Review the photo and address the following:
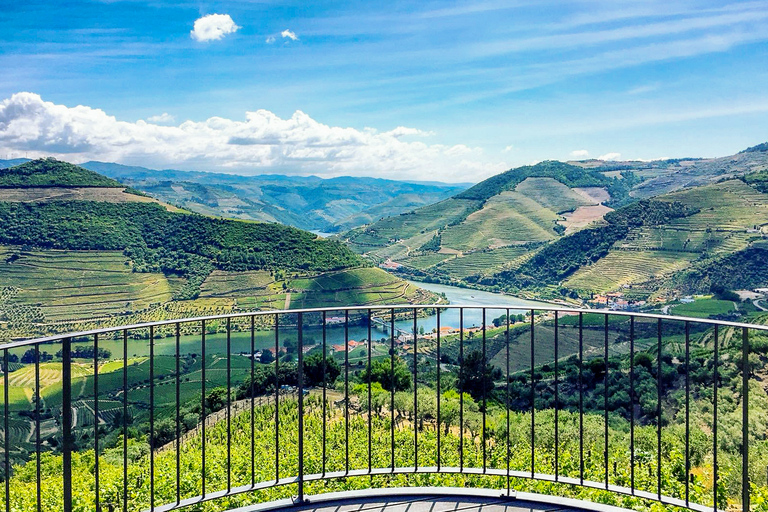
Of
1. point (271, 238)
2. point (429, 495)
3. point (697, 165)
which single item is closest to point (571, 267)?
point (271, 238)

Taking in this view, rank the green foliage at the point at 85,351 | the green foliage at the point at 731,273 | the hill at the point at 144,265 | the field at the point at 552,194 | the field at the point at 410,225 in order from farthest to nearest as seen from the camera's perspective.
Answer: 1. the field at the point at 410,225
2. the field at the point at 552,194
3. the green foliage at the point at 731,273
4. the hill at the point at 144,265
5. the green foliage at the point at 85,351

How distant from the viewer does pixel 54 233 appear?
71.3 m


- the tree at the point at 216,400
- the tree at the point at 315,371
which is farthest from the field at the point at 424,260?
the tree at the point at 216,400

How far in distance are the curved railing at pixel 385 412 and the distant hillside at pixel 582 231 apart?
22.6 meters

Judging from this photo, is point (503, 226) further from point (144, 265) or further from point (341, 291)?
point (144, 265)

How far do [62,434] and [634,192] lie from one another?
154m

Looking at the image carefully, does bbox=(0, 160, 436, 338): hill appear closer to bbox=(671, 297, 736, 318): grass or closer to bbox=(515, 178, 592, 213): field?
bbox=(671, 297, 736, 318): grass

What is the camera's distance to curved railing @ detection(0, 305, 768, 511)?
2.37 meters

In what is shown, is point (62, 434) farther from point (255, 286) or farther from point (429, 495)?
point (255, 286)

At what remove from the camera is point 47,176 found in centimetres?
8569

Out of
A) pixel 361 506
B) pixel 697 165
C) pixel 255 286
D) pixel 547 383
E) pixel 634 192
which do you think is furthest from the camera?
pixel 697 165

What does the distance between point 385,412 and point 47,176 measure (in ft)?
288

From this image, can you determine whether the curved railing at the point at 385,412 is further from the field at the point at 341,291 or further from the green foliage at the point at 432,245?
the green foliage at the point at 432,245

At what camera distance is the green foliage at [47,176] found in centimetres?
8406
